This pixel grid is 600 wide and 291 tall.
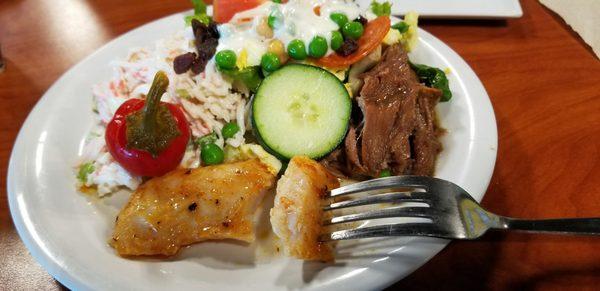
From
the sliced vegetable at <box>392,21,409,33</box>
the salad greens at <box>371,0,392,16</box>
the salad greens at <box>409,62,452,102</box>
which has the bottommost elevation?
the salad greens at <box>409,62,452,102</box>

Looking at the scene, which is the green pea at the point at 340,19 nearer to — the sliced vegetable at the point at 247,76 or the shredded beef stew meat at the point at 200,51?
the sliced vegetable at the point at 247,76

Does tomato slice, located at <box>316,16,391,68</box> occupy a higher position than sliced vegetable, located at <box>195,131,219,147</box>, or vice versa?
tomato slice, located at <box>316,16,391,68</box>

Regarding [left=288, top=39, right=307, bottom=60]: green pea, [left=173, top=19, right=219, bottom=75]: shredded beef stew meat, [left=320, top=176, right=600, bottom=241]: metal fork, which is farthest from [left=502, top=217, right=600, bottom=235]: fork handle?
[left=173, top=19, right=219, bottom=75]: shredded beef stew meat

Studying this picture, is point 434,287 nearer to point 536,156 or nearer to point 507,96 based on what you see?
point 536,156

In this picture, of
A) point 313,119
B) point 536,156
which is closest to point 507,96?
point 536,156

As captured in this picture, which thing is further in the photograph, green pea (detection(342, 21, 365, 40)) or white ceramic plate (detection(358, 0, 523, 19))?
white ceramic plate (detection(358, 0, 523, 19))

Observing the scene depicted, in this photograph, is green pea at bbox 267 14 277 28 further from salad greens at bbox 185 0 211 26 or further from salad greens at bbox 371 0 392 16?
salad greens at bbox 371 0 392 16

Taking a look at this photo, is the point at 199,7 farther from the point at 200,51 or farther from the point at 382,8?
the point at 382,8
